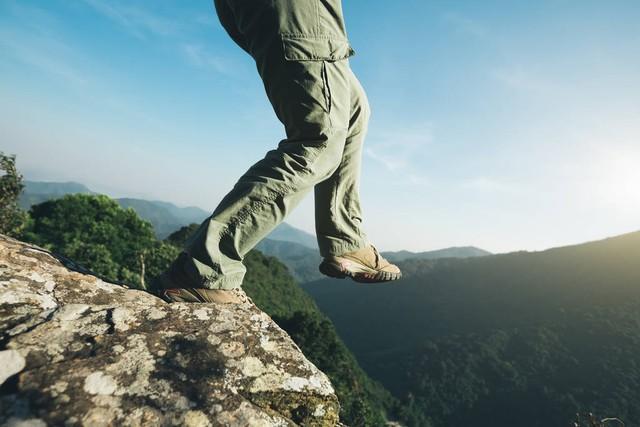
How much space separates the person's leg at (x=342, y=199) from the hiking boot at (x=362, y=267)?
0.05m

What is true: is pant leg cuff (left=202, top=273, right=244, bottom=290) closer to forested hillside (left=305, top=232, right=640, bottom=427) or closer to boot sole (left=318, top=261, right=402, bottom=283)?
boot sole (left=318, top=261, right=402, bottom=283)

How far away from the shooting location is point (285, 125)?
211cm

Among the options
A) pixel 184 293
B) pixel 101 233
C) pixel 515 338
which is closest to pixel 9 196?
pixel 101 233

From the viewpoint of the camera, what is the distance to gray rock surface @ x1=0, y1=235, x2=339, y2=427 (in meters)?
1.19

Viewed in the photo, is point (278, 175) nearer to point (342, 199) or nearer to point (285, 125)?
point (285, 125)

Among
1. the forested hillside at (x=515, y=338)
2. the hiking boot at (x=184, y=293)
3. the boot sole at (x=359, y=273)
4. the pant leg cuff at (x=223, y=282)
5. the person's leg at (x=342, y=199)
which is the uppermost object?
the person's leg at (x=342, y=199)

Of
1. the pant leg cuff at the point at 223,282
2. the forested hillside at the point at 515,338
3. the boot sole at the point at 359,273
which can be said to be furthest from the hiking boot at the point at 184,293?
the forested hillside at the point at 515,338

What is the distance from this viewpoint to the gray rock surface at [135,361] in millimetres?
1188

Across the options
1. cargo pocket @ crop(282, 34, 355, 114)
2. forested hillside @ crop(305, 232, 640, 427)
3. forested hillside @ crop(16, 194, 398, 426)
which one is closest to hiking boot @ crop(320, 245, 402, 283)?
cargo pocket @ crop(282, 34, 355, 114)

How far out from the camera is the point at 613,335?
266ft

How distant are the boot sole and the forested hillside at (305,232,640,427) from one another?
75.0 metres

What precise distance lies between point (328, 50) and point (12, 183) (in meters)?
28.0

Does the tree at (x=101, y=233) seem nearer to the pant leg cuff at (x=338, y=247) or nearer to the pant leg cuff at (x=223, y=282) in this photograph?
the pant leg cuff at (x=338, y=247)

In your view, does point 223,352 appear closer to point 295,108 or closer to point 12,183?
point 295,108
